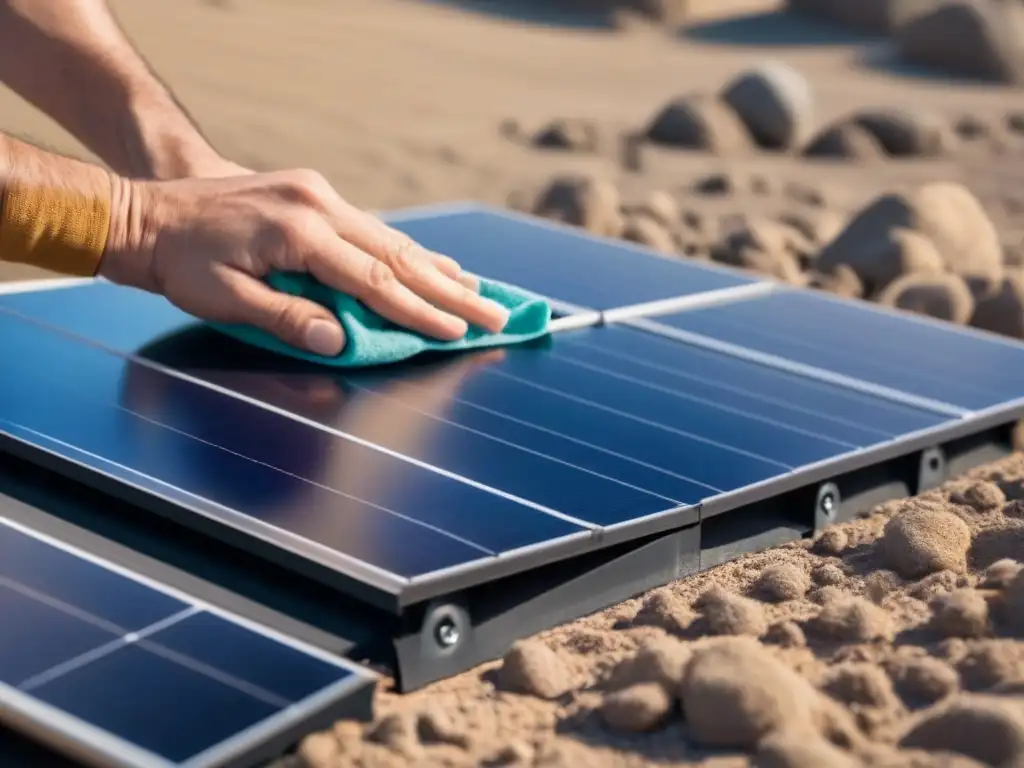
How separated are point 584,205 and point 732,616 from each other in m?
4.55

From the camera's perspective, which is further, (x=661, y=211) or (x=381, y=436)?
(x=661, y=211)

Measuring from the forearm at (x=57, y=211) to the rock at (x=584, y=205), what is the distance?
3785 millimetres

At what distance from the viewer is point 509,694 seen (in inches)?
127

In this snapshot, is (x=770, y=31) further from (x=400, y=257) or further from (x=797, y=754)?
(x=797, y=754)

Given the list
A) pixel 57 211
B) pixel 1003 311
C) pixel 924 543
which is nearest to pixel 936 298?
pixel 1003 311

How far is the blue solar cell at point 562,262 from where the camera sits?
525 centimetres

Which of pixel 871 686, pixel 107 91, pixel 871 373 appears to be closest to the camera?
pixel 871 686

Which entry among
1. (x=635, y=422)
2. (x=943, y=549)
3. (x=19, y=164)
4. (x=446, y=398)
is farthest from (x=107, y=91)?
(x=943, y=549)

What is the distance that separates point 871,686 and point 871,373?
1736 mm

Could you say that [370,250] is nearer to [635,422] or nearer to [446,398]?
[446,398]

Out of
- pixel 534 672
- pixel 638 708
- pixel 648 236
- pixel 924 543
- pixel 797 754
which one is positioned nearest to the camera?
pixel 797 754

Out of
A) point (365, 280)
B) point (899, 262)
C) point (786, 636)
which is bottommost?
point (786, 636)

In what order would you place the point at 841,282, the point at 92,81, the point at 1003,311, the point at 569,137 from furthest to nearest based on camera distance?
1. the point at 569,137
2. the point at 841,282
3. the point at 1003,311
4. the point at 92,81

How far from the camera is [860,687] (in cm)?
304
